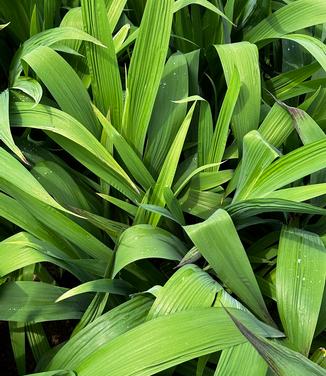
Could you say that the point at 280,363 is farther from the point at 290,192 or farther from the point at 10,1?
the point at 10,1

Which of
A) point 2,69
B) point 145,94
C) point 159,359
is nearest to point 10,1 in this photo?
point 2,69

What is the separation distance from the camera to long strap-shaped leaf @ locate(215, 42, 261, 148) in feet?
3.35

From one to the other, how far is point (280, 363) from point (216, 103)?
67cm

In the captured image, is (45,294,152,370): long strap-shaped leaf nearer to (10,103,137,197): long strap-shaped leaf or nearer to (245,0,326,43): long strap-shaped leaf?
(10,103,137,197): long strap-shaped leaf

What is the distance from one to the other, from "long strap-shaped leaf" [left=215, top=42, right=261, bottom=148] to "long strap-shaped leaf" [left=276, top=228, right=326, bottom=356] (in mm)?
241

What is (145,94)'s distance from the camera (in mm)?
975

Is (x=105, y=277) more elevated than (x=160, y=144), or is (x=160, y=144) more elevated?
(x=160, y=144)

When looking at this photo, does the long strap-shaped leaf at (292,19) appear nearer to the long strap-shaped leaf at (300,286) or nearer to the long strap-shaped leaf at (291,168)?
the long strap-shaped leaf at (291,168)

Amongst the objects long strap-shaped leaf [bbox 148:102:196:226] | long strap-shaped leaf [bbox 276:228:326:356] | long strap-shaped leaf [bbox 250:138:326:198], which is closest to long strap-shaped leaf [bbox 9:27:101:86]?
long strap-shaped leaf [bbox 148:102:196:226]

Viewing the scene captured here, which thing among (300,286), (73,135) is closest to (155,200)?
(73,135)

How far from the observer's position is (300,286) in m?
0.81

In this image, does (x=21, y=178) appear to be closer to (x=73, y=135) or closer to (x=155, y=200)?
(x=73, y=135)

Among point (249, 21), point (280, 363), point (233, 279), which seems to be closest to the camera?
point (280, 363)

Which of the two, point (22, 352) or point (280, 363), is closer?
point (280, 363)
